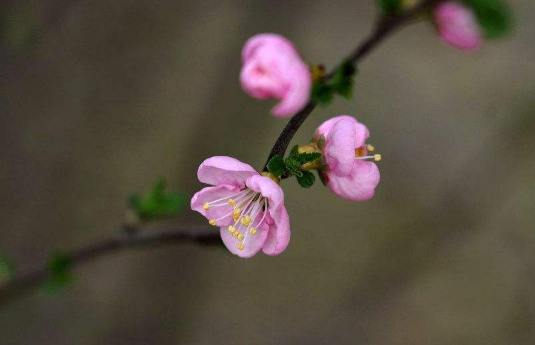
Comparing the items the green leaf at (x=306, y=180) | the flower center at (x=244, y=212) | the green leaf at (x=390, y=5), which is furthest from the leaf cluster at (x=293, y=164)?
the green leaf at (x=390, y=5)

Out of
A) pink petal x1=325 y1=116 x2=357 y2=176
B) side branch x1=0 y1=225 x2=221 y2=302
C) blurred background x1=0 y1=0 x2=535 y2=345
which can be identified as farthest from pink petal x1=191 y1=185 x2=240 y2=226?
blurred background x1=0 y1=0 x2=535 y2=345

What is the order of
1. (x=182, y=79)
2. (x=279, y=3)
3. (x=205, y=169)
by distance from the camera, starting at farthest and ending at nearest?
(x=182, y=79)
(x=279, y=3)
(x=205, y=169)

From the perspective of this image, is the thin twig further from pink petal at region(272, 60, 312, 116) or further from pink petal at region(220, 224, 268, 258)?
pink petal at region(220, 224, 268, 258)

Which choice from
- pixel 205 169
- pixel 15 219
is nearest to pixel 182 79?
pixel 15 219

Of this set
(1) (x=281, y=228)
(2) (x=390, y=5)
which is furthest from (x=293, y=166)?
(2) (x=390, y=5)

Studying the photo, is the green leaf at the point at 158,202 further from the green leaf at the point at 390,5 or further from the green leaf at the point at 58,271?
the green leaf at the point at 390,5

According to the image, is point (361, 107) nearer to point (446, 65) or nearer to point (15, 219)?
point (446, 65)
